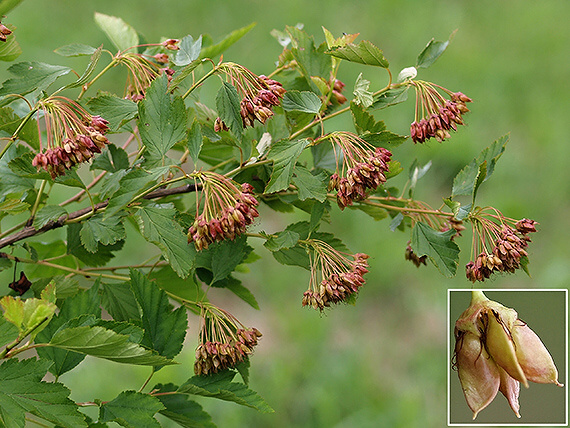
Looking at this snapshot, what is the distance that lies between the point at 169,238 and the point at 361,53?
11.3 inches

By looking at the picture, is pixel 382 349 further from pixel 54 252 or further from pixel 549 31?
pixel 549 31

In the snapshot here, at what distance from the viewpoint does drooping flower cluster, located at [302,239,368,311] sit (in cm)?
76

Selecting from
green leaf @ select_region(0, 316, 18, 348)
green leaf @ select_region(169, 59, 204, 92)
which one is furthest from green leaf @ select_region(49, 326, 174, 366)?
green leaf @ select_region(169, 59, 204, 92)

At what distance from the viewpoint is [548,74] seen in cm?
323

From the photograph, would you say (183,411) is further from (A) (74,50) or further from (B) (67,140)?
(A) (74,50)

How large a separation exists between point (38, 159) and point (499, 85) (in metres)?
2.80

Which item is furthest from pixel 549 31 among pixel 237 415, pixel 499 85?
pixel 237 415

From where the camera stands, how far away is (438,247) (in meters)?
0.81

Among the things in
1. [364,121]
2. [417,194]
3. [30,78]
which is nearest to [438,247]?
[364,121]

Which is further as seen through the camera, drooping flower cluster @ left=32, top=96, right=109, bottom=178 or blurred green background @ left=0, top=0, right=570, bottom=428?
blurred green background @ left=0, top=0, right=570, bottom=428

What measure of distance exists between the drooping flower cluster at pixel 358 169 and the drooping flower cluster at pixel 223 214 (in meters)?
0.10

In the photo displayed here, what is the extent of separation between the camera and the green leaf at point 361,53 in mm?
747

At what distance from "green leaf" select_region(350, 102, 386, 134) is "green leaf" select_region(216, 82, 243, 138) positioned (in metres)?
0.13

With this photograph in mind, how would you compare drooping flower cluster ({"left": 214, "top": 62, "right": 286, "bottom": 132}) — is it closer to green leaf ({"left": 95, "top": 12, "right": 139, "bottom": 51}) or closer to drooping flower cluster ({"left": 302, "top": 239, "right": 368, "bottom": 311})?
drooping flower cluster ({"left": 302, "top": 239, "right": 368, "bottom": 311})
